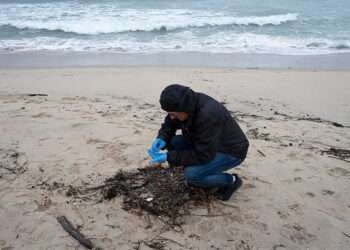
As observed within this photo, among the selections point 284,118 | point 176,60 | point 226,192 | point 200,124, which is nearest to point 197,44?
point 176,60

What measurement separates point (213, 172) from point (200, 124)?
61 centimetres

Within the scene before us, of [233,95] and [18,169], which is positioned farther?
[233,95]

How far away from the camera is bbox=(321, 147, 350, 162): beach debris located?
4.04 meters

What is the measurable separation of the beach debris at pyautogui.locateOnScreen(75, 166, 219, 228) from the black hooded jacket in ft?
1.52

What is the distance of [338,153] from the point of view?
4.16 meters

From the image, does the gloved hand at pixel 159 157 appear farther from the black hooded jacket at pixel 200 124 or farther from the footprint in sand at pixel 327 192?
the footprint in sand at pixel 327 192

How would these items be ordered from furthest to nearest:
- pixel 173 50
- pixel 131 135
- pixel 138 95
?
pixel 173 50 → pixel 138 95 → pixel 131 135

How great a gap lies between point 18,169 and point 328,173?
3.27m

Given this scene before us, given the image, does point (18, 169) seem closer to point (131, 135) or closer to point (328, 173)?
point (131, 135)

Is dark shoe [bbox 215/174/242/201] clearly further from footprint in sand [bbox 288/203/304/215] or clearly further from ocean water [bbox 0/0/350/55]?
ocean water [bbox 0/0/350/55]

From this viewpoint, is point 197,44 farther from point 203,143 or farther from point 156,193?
point 203,143

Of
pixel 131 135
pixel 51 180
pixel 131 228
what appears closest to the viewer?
pixel 131 228

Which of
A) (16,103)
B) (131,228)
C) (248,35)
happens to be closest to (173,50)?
(248,35)

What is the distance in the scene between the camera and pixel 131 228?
9.13 feet
